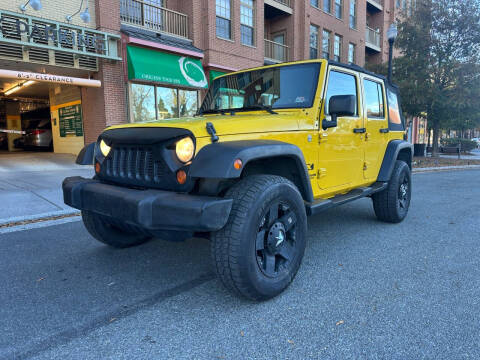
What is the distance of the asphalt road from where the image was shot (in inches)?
82.0

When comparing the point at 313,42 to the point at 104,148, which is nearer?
the point at 104,148

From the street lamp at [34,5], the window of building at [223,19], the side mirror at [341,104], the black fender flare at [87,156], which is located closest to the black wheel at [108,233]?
the black fender flare at [87,156]

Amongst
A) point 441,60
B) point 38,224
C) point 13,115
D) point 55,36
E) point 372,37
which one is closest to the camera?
point 38,224

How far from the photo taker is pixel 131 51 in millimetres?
11203

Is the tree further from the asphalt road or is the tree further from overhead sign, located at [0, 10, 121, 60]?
the asphalt road

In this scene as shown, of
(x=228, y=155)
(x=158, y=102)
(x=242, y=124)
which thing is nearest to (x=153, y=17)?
(x=158, y=102)

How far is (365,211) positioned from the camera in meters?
5.82

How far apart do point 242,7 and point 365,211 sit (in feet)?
42.0

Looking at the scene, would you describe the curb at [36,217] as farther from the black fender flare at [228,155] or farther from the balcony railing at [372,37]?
the balcony railing at [372,37]

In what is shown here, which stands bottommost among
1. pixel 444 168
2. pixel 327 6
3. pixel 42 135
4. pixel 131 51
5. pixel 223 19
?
pixel 444 168

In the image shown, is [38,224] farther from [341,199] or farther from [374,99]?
[374,99]

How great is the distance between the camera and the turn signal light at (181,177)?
247 cm

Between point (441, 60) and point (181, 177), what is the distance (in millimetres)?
20155

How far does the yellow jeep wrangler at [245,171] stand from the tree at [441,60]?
15682 mm
